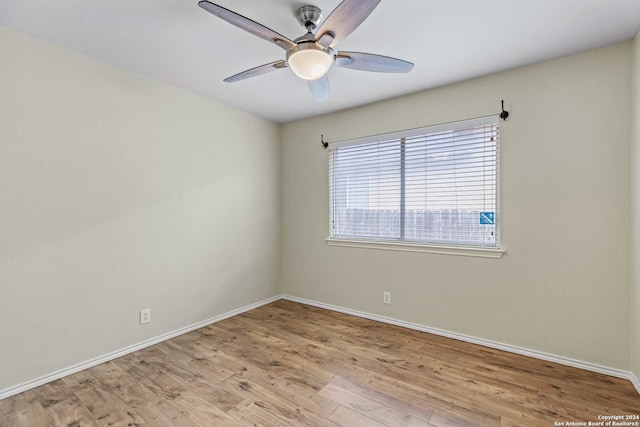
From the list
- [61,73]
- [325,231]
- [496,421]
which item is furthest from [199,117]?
[496,421]

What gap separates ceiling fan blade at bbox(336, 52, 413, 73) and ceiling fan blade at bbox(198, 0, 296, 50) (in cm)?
36

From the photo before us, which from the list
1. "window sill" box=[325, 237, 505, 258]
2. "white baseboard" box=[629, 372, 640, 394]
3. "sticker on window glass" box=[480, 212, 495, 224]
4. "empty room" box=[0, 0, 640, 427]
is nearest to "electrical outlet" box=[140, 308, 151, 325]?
"empty room" box=[0, 0, 640, 427]

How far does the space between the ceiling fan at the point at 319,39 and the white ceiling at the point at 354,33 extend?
0.26 m

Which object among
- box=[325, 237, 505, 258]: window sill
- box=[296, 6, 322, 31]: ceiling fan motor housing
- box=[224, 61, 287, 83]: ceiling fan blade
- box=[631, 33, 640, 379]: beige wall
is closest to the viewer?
box=[296, 6, 322, 31]: ceiling fan motor housing

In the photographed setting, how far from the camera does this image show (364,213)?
348 centimetres

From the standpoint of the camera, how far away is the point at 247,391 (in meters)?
2.02

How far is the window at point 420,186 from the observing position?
2.71 metres

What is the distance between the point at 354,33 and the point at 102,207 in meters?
2.34

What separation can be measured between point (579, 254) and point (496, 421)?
4.71 feet

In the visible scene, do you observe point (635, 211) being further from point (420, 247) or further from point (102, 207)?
point (102, 207)

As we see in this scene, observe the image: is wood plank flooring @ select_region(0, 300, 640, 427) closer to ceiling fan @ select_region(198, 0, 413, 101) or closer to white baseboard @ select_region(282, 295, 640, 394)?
white baseboard @ select_region(282, 295, 640, 394)

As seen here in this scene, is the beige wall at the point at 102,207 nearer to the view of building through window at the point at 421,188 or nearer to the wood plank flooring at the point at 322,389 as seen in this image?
the wood plank flooring at the point at 322,389

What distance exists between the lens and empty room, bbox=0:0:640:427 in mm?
1840

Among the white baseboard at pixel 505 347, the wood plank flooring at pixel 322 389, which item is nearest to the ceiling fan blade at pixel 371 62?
the wood plank flooring at pixel 322 389
